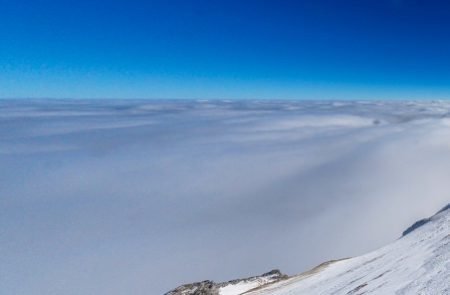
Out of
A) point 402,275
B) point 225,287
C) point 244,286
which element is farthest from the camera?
point 244,286

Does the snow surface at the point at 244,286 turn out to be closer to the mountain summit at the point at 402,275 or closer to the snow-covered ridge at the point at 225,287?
the snow-covered ridge at the point at 225,287

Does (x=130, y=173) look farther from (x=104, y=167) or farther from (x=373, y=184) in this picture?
(x=373, y=184)

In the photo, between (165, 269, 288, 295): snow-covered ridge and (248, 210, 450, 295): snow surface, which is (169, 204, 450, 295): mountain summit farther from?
(165, 269, 288, 295): snow-covered ridge

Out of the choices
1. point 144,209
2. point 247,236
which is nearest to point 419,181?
point 247,236

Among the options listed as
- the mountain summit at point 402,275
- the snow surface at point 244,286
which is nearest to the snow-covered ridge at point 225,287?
the snow surface at point 244,286

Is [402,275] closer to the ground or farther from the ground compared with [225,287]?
farther from the ground

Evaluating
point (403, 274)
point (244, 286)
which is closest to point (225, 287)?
point (244, 286)

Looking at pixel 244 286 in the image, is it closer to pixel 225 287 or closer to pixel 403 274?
pixel 225 287
